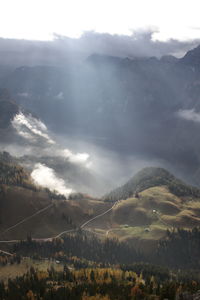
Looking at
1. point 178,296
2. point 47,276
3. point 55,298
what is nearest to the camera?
point 178,296

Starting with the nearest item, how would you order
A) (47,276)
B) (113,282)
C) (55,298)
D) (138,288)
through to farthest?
(55,298) → (138,288) → (113,282) → (47,276)

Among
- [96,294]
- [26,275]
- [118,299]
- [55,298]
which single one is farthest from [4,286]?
[118,299]

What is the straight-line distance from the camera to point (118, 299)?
14288 cm

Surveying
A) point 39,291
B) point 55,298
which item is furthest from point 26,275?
point 55,298

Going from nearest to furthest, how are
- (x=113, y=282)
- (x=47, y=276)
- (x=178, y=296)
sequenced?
(x=178, y=296) < (x=113, y=282) < (x=47, y=276)

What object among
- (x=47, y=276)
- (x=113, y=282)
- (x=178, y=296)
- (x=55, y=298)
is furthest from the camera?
(x=47, y=276)

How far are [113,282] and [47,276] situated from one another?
39.6 m

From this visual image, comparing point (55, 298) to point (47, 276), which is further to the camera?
point (47, 276)

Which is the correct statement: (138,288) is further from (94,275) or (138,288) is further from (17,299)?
(17,299)

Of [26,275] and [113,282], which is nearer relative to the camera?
[113,282]

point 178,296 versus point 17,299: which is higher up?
point 178,296

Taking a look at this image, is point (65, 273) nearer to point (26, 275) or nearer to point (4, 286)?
→ point (26, 275)

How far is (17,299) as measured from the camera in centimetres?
15562

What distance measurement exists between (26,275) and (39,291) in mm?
39313
